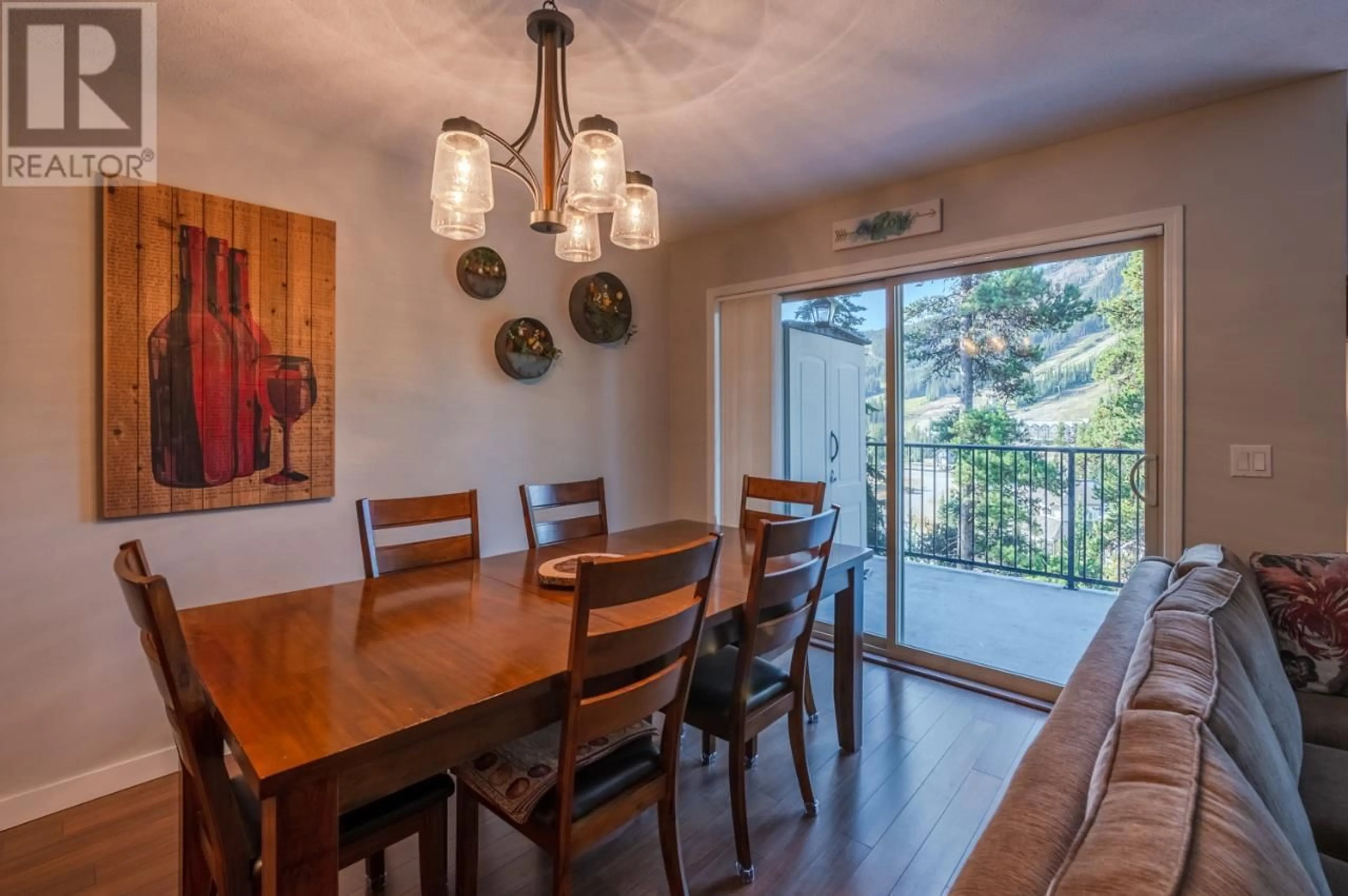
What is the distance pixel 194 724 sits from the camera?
3.39 ft

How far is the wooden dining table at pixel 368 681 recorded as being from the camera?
0.91 metres

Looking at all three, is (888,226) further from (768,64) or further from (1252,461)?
(1252,461)

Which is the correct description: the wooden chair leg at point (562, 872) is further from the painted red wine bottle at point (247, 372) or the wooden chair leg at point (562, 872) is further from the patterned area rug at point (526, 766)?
the painted red wine bottle at point (247, 372)

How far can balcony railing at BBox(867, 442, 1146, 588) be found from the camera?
9.68 feet

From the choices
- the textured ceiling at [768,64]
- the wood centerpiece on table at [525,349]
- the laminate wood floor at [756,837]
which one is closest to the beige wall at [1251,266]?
the textured ceiling at [768,64]

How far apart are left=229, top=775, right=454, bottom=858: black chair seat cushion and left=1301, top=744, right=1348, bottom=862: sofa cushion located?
1773mm

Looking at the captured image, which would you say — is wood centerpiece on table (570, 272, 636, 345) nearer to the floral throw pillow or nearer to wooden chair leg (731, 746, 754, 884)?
wooden chair leg (731, 746, 754, 884)

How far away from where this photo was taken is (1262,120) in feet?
7.02

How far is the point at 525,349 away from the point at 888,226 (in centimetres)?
196

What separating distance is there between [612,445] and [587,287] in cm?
94

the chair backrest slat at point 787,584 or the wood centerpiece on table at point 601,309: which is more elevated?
the wood centerpiece on table at point 601,309

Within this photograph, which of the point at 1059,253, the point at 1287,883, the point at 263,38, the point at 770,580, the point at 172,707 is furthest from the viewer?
the point at 1059,253

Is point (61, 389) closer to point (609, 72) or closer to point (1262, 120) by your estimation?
point (609, 72)

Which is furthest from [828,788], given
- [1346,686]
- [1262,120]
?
[1262,120]
